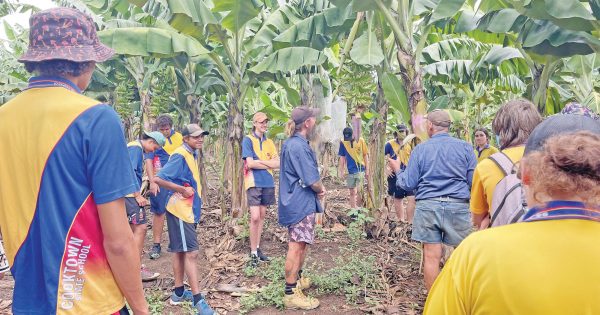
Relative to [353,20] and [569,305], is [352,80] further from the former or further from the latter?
[569,305]

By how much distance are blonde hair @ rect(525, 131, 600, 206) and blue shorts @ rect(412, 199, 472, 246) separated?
2.74m

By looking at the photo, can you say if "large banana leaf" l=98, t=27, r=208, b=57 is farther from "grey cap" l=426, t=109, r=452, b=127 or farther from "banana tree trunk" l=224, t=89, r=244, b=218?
"grey cap" l=426, t=109, r=452, b=127

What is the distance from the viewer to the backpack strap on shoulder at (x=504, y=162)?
2.38 meters

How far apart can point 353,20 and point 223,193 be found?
3687 millimetres

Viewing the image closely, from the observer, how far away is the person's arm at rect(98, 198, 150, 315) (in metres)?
1.49

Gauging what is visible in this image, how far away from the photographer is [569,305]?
110cm

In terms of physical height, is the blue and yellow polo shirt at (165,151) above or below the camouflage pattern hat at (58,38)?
below

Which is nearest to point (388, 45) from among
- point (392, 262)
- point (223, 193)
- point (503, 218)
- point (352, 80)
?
point (352, 80)

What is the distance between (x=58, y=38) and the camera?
1532mm

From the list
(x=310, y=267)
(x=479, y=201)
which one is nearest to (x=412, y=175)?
(x=479, y=201)

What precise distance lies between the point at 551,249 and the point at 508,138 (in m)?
1.58

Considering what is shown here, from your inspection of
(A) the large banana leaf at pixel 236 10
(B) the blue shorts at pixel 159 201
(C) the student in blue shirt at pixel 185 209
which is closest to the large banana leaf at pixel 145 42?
(A) the large banana leaf at pixel 236 10

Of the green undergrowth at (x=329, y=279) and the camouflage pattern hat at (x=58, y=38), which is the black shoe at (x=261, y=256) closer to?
the green undergrowth at (x=329, y=279)

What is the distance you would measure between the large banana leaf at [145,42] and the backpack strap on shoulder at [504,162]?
4499 millimetres
